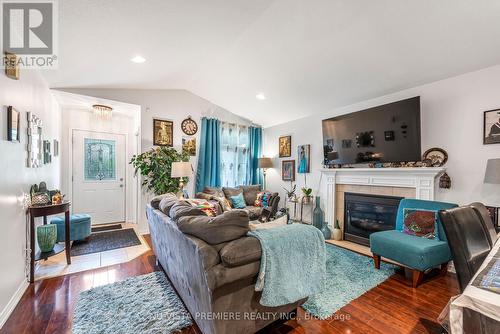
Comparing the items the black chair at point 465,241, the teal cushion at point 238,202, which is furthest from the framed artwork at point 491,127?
the teal cushion at point 238,202

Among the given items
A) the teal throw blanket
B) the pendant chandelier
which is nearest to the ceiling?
the pendant chandelier

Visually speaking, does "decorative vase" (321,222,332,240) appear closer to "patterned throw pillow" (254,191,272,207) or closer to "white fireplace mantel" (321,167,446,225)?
"white fireplace mantel" (321,167,446,225)

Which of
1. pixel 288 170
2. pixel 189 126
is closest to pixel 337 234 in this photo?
pixel 288 170

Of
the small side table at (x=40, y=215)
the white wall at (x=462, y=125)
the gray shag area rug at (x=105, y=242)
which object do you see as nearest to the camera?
the small side table at (x=40, y=215)

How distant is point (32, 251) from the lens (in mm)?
2359

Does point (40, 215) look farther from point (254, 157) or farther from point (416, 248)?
point (254, 157)

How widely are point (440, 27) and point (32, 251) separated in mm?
4804

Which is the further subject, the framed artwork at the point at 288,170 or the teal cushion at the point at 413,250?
the framed artwork at the point at 288,170

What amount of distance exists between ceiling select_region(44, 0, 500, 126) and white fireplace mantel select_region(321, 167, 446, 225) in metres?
1.20

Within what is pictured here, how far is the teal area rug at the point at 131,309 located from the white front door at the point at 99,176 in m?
3.04

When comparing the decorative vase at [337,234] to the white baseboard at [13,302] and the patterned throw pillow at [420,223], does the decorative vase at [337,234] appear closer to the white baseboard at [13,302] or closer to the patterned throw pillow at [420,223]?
the patterned throw pillow at [420,223]

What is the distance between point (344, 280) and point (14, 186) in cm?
349

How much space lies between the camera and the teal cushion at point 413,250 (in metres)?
2.21

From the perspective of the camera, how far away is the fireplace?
335cm
